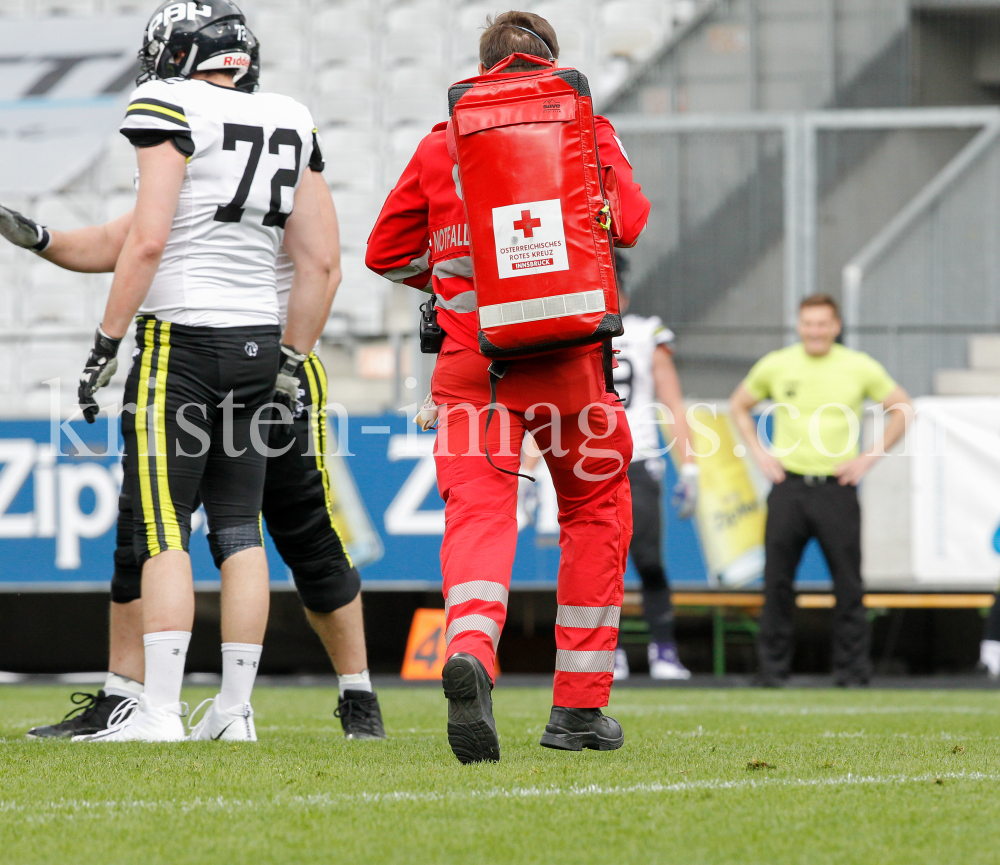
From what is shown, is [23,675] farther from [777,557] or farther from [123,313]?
[123,313]

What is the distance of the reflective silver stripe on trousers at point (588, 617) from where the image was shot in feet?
10.7

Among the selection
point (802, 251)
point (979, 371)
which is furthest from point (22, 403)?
point (979, 371)

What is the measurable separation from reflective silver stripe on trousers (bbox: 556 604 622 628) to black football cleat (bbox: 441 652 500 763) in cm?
41

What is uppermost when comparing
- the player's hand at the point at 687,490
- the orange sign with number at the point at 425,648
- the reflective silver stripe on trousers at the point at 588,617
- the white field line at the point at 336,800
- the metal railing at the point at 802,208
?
the metal railing at the point at 802,208

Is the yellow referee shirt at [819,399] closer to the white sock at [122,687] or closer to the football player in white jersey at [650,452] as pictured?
the football player in white jersey at [650,452]

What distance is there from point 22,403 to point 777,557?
5.96 metres

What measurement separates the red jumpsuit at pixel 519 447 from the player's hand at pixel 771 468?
159 inches

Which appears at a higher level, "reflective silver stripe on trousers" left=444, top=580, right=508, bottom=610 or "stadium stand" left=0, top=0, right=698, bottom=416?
"stadium stand" left=0, top=0, right=698, bottom=416

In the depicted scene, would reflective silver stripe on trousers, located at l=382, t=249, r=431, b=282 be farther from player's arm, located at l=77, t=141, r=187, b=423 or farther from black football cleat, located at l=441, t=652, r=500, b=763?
black football cleat, located at l=441, t=652, r=500, b=763

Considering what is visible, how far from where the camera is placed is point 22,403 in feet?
33.9

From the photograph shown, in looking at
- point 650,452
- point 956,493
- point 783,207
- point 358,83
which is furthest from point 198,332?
point 358,83

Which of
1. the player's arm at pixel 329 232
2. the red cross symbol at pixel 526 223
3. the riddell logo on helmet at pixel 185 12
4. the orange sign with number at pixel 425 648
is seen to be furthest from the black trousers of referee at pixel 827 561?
the red cross symbol at pixel 526 223

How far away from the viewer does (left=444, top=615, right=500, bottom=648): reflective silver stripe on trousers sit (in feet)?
9.84

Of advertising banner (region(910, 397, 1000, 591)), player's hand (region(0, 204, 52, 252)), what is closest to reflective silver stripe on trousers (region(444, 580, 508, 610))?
player's hand (region(0, 204, 52, 252))
